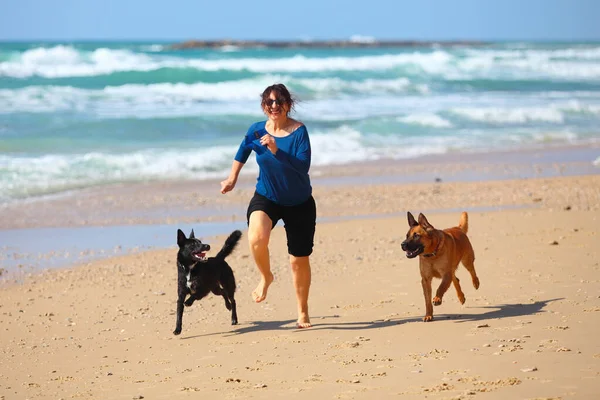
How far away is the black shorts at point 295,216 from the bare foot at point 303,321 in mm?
527

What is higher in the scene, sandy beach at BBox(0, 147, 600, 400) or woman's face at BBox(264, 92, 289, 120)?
woman's face at BBox(264, 92, 289, 120)


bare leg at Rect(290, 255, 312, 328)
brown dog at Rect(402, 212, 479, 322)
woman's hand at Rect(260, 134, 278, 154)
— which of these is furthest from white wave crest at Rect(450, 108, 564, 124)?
woman's hand at Rect(260, 134, 278, 154)

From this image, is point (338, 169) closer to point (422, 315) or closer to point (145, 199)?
point (145, 199)

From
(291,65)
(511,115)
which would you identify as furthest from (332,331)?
(291,65)

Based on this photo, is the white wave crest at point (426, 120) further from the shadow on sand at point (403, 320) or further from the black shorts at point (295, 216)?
the black shorts at point (295, 216)

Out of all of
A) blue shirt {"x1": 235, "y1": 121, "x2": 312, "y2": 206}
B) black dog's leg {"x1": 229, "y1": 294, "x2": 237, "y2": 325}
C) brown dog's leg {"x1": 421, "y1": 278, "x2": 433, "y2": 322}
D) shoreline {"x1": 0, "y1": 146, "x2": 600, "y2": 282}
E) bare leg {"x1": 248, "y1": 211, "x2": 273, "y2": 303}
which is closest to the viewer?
blue shirt {"x1": 235, "y1": 121, "x2": 312, "y2": 206}

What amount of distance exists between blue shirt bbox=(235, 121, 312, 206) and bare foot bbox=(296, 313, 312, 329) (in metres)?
0.92

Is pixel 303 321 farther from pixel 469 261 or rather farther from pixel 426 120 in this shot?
pixel 426 120

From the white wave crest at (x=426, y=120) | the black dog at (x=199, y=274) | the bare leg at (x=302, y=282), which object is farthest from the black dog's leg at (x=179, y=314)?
the white wave crest at (x=426, y=120)

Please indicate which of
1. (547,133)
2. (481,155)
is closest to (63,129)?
(481,155)

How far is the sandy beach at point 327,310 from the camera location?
5.24 metres

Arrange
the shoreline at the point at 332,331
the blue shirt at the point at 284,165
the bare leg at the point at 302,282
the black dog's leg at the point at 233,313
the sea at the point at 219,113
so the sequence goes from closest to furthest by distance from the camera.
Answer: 1. the shoreline at the point at 332,331
2. the blue shirt at the point at 284,165
3. the bare leg at the point at 302,282
4. the black dog's leg at the point at 233,313
5. the sea at the point at 219,113

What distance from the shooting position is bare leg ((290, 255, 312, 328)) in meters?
6.68

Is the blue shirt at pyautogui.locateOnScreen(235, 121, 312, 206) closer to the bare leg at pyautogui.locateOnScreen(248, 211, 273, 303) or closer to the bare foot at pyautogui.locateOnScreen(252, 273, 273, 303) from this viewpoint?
the bare leg at pyautogui.locateOnScreen(248, 211, 273, 303)
